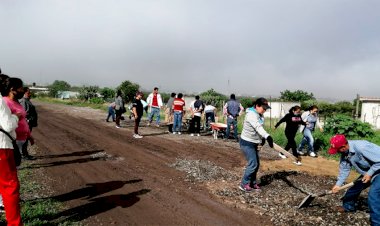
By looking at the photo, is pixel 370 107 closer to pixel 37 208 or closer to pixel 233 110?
A: pixel 233 110

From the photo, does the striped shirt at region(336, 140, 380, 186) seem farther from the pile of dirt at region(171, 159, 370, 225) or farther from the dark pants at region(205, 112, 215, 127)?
the dark pants at region(205, 112, 215, 127)

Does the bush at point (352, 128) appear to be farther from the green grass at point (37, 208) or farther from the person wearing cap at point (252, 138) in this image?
the green grass at point (37, 208)

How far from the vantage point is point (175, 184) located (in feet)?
27.5

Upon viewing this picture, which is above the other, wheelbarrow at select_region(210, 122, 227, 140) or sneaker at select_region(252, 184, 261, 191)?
wheelbarrow at select_region(210, 122, 227, 140)

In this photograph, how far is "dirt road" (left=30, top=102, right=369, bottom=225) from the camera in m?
6.36

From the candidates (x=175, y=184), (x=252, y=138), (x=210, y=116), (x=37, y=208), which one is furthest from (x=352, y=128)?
(x=37, y=208)

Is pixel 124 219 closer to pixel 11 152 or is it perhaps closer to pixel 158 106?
pixel 11 152

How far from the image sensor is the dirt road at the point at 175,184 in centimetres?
636

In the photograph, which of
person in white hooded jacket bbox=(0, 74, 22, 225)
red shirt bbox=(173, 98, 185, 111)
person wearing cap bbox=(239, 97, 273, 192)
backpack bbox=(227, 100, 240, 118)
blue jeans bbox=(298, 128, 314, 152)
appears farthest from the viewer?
red shirt bbox=(173, 98, 185, 111)

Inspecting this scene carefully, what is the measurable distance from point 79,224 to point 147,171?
12.7 feet

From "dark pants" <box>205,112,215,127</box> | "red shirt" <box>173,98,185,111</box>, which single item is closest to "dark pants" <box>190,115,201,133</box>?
"red shirt" <box>173,98,185,111</box>

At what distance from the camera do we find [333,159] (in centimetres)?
1267

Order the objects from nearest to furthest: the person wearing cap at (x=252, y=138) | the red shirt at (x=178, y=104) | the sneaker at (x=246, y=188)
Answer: the person wearing cap at (x=252, y=138), the sneaker at (x=246, y=188), the red shirt at (x=178, y=104)

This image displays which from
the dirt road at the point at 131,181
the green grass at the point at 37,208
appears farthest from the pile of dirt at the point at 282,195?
the green grass at the point at 37,208
